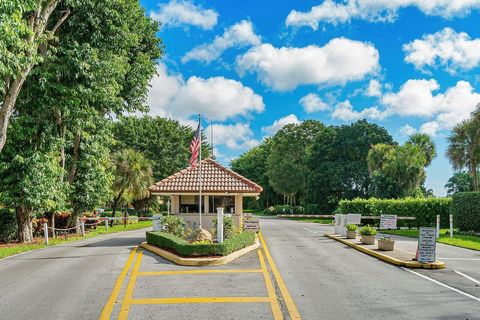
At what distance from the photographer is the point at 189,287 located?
37.4ft

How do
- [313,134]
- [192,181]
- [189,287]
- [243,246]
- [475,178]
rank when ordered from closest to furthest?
[189,287]
[243,246]
[192,181]
[475,178]
[313,134]

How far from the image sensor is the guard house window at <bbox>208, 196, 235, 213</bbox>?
25078 mm

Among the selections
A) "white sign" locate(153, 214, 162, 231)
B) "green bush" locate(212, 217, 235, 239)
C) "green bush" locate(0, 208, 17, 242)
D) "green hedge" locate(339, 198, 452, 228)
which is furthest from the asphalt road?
"green hedge" locate(339, 198, 452, 228)

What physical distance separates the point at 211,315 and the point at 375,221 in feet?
118

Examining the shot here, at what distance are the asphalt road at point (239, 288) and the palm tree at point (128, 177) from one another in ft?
102

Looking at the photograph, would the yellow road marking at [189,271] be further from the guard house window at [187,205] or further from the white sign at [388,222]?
the white sign at [388,222]

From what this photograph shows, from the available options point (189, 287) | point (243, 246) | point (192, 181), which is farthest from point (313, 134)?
point (189, 287)

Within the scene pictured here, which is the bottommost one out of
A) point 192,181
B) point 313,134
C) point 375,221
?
point 375,221

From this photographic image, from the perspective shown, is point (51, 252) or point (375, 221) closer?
point (51, 252)

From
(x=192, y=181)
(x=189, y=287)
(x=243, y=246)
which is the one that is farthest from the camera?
(x=192, y=181)

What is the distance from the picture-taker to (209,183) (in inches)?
989

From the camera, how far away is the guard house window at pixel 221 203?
25.1m

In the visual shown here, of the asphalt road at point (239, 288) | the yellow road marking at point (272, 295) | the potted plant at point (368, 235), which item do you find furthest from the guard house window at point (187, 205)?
the yellow road marking at point (272, 295)

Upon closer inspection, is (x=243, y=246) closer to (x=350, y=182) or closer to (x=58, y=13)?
(x=58, y=13)
